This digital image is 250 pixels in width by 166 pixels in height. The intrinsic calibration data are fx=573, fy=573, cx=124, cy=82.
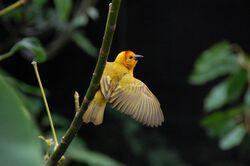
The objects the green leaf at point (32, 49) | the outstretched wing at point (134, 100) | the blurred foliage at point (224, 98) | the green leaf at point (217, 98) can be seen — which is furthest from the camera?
the green leaf at point (217, 98)

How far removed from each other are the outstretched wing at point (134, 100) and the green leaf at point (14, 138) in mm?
741

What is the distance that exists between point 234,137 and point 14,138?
215cm

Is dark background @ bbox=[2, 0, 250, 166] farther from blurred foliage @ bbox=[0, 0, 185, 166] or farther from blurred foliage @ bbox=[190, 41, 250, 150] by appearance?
blurred foliage @ bbox=[190, 41, 250, 150]

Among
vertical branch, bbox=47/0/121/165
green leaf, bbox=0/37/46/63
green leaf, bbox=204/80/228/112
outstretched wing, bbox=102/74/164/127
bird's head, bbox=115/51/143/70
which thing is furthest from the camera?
green leaf, bbox=204/80/228/112

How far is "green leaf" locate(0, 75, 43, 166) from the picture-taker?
0.85 feet

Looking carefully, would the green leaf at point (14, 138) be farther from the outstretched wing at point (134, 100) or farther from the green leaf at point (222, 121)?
the green leaf at point (222, 121)

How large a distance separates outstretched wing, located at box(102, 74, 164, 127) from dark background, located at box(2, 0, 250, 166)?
2.74 m

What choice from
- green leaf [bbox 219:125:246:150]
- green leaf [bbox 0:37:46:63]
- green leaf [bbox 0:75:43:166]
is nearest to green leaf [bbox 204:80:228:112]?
green leaf [bbox 219:125:246:150]

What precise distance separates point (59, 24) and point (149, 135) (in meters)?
1.42

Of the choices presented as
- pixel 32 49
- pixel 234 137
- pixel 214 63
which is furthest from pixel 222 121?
pixel 32 49

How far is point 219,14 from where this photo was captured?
13.6 feet

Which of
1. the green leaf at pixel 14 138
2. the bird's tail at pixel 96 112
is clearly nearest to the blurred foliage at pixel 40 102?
the green leaf at pixel 14 138

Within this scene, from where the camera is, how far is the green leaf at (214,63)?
2.32 metres

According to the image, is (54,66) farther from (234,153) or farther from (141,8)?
(234,153)
